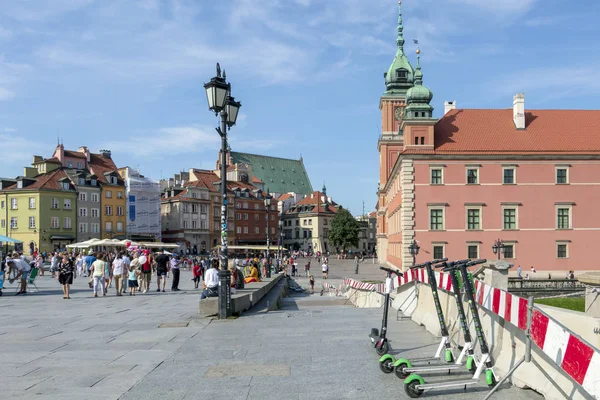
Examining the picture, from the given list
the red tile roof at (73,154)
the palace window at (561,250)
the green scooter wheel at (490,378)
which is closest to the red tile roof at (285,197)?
the red tile roof at (73,154)

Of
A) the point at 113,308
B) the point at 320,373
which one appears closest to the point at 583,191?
the point at 113,308

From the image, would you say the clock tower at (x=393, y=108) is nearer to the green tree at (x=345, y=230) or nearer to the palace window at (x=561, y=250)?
the palace window at (x=561, y=250)

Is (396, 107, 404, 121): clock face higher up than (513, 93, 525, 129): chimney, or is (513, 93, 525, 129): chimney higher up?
(396, 107, 404, 121): clock face

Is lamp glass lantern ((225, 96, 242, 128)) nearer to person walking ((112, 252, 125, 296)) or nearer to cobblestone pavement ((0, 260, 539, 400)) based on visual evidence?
cobblestone pavement ((0, 260, 539, 400))

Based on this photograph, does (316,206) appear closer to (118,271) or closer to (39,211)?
(39,211)

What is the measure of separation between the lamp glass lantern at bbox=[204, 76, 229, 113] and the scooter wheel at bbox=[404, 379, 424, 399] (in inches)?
362

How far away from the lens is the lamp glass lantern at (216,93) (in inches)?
558

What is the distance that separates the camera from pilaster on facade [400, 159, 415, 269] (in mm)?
51188

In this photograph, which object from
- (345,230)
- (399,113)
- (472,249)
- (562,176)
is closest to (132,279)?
(472,249)

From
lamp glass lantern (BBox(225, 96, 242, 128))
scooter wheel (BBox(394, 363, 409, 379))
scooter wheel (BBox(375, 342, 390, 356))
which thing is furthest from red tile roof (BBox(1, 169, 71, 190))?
scooter wheel (BBox(394, 363, 409, 379))

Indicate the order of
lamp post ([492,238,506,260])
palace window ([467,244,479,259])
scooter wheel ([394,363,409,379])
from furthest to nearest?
palace window ([467,244,479,259]), lamp post ([492,238,506,260]), scooter wheel ([394,363,409,379])

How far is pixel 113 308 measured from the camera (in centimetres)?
1778

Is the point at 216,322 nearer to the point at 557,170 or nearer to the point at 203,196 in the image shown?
the point at 557,170

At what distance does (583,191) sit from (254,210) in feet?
263
